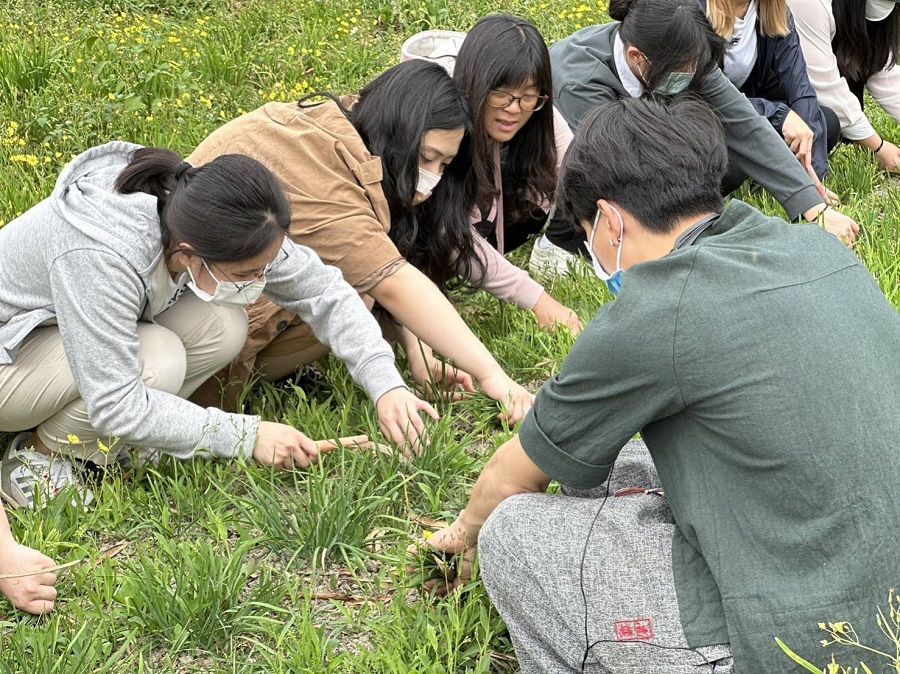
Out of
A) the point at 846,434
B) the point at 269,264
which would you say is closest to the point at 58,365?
the point at 269,264

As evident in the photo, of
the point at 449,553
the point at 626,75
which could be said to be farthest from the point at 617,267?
the point at 626,75

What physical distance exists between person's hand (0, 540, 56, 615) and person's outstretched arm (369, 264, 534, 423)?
1.24m

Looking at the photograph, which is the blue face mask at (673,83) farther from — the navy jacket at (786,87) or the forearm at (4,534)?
the forearm at (4,534)

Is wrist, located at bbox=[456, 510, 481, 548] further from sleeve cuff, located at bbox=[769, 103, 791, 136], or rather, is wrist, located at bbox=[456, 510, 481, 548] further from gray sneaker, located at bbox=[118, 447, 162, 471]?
sleeve cuff, located at bbox=[769, 103, 791, 136]

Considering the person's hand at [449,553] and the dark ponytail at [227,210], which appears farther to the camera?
the dark ponytail at [227,210]

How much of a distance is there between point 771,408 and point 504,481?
0.67m

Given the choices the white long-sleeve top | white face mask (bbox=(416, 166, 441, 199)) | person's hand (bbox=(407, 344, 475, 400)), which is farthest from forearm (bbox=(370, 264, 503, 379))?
the white long-sleeve top

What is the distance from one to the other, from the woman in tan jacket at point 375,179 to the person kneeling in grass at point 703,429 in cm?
112

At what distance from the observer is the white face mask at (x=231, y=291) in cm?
289

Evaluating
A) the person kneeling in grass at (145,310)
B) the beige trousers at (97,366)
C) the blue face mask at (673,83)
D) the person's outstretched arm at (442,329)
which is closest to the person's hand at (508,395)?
the person's outstretched arm at (442,329)

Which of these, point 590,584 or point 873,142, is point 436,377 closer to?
point 590,584

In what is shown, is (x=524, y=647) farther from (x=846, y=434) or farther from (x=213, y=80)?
(x=213, y=80)

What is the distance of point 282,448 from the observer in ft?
9.70

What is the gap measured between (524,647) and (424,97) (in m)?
1.72
